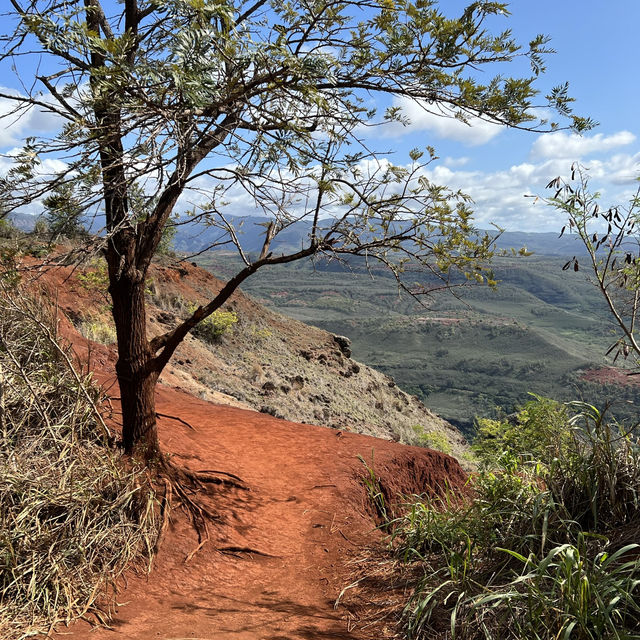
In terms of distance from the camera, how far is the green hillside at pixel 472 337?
3292 inches

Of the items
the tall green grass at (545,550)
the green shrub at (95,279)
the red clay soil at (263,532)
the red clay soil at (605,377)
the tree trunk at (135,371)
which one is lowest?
the red clay soil at (605,377)

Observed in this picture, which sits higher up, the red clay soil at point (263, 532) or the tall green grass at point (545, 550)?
the tall green grass at point (545, 550)

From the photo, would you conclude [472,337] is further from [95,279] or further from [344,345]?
[95,279]

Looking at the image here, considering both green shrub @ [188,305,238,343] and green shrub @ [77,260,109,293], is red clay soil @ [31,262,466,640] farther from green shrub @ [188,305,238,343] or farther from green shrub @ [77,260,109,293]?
green shrub @ [188,305,238,343]

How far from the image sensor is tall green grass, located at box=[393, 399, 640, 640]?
9.84ft

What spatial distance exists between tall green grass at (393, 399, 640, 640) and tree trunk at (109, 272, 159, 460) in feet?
8.81

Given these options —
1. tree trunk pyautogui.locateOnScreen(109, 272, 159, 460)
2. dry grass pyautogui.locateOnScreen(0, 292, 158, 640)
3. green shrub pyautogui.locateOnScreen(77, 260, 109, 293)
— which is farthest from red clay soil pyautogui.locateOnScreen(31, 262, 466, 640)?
green shrub pyautogui.locateOnScreen(77, 260, 109, 293)

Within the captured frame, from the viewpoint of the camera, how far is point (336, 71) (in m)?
4.78

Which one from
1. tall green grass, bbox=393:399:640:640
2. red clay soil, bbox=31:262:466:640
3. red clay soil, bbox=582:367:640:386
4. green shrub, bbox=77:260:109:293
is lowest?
red clay soil, bbox=582:367:640:386

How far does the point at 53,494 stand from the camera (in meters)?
4.36

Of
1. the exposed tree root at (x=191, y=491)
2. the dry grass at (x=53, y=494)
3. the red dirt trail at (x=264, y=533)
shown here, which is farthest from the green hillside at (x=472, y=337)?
the dry grass at (x=53, y=494)

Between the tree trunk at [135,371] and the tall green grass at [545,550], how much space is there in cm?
269

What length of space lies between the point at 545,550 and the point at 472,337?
12170 cm

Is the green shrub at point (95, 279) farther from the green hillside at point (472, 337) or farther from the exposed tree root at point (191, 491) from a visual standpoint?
the green hillside at point (472, 337)
